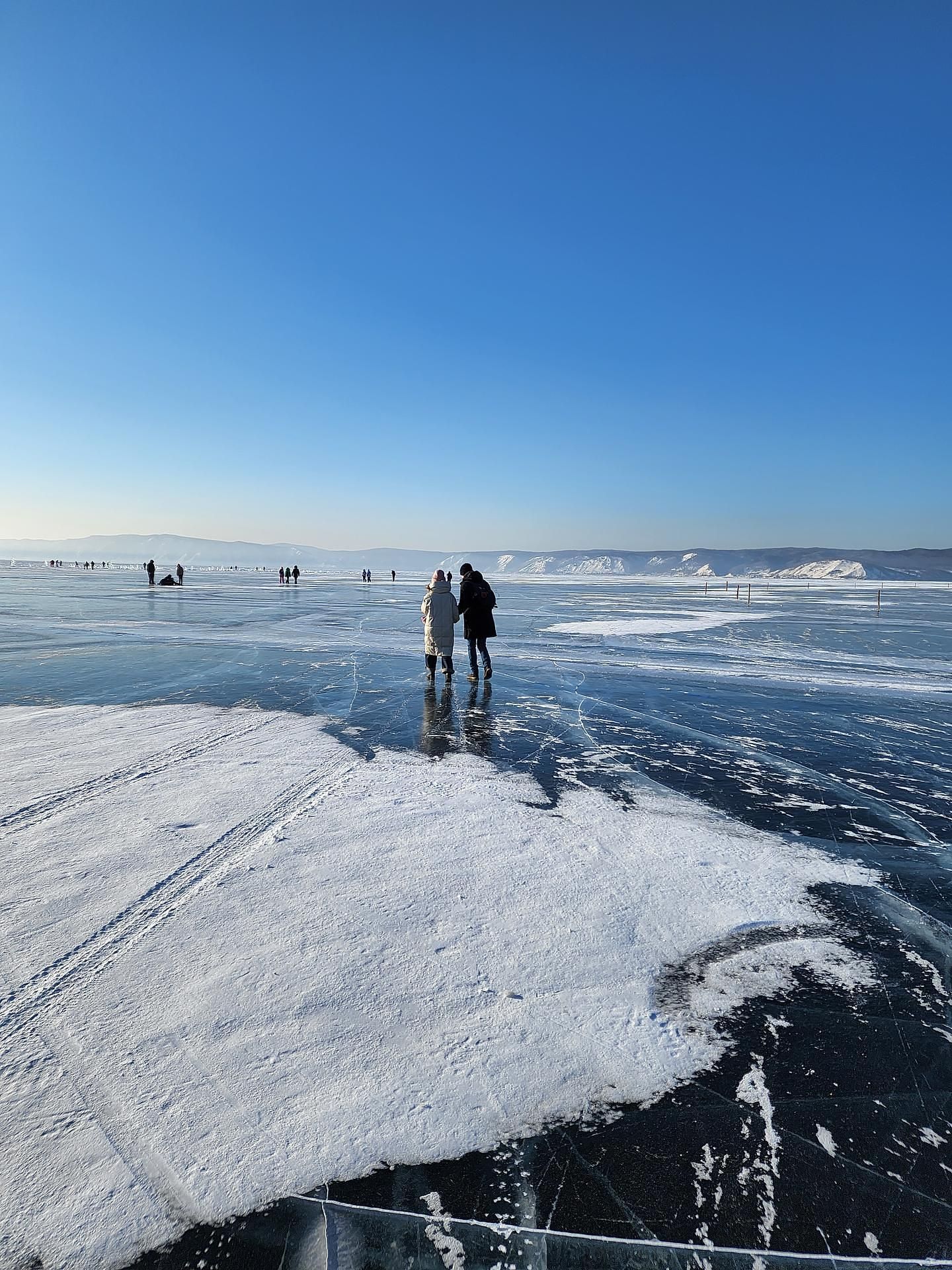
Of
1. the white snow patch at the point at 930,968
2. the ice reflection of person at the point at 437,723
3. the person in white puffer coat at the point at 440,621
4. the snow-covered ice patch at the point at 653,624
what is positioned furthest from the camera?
the snow-covered ice patch at the point at 653,624

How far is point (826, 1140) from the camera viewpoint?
6.46 feet

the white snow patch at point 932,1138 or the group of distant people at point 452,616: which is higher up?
the group of distant people at point 452,616

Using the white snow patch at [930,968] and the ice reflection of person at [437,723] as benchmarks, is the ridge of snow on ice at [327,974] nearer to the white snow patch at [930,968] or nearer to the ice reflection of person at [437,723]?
the white snow patch at [930,968]

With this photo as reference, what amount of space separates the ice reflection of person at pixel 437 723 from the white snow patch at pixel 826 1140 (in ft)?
13.7

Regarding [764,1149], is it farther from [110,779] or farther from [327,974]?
[110,779]

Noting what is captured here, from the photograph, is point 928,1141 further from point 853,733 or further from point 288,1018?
point 853,733

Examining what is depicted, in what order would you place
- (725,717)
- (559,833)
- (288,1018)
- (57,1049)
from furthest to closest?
(725,717)
(559,833)
(288,1018)
(57,1049)

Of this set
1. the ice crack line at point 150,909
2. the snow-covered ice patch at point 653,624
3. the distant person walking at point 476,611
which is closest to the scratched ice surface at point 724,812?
the distant person walking at point 476,611

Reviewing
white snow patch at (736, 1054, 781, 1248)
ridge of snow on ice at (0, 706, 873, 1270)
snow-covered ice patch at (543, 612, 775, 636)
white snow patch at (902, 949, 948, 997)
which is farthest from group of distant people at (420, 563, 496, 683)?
snow-covered ice patch at (543, 612, 775, 636)

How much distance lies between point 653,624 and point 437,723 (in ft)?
49.1

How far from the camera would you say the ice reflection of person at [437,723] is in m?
6.21

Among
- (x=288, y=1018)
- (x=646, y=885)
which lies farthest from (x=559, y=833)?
(x=288, y=1018)

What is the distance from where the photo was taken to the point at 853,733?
22.9 feet

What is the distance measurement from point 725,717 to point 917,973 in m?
5.03
